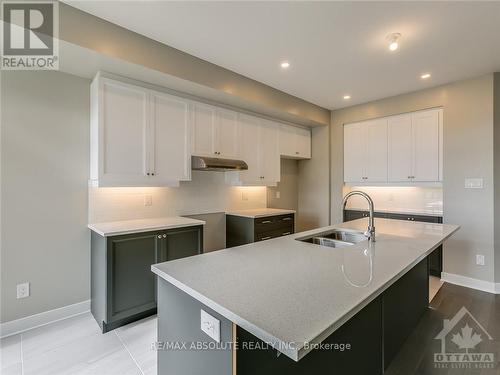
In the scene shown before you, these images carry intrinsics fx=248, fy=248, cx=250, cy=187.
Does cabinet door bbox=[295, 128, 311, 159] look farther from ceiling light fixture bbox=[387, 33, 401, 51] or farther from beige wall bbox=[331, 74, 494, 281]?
ceiling light fixture bbox=[387, 33, 401, 51]

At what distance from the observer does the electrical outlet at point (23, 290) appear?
7.41ft

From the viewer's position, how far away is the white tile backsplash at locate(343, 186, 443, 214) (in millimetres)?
3859

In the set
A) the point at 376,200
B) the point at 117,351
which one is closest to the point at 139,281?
the point at 117,351

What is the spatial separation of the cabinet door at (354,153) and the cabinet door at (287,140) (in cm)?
95

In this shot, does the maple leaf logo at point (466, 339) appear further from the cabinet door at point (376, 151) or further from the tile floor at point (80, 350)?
the tile floor at point (80, 350)

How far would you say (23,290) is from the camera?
7.48ft

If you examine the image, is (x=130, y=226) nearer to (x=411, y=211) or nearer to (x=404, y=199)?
(x=411, y=211)

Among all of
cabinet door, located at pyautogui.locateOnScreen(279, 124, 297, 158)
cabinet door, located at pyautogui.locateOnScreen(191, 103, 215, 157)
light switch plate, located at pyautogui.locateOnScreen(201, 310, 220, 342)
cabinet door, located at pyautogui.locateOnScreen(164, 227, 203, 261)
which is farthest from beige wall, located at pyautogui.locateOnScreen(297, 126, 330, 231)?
light switch plate, located at pyautogui.locateOnScreen(201, 310, 220, 342)

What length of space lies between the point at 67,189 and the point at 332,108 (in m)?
4.23

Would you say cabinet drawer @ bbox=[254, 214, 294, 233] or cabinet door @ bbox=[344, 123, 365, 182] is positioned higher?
cabinet door @ bbox=[344, 123, 365, 182]

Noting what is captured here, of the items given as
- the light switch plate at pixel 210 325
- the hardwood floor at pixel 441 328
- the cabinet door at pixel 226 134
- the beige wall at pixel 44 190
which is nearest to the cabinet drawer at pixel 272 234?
the cabinet door at pixel 226 134

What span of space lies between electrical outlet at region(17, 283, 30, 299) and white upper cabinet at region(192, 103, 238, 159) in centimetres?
207

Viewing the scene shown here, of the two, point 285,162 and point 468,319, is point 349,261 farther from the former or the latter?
point 285,162

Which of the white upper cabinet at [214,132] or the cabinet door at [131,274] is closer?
the cabinet door at [131,274]
